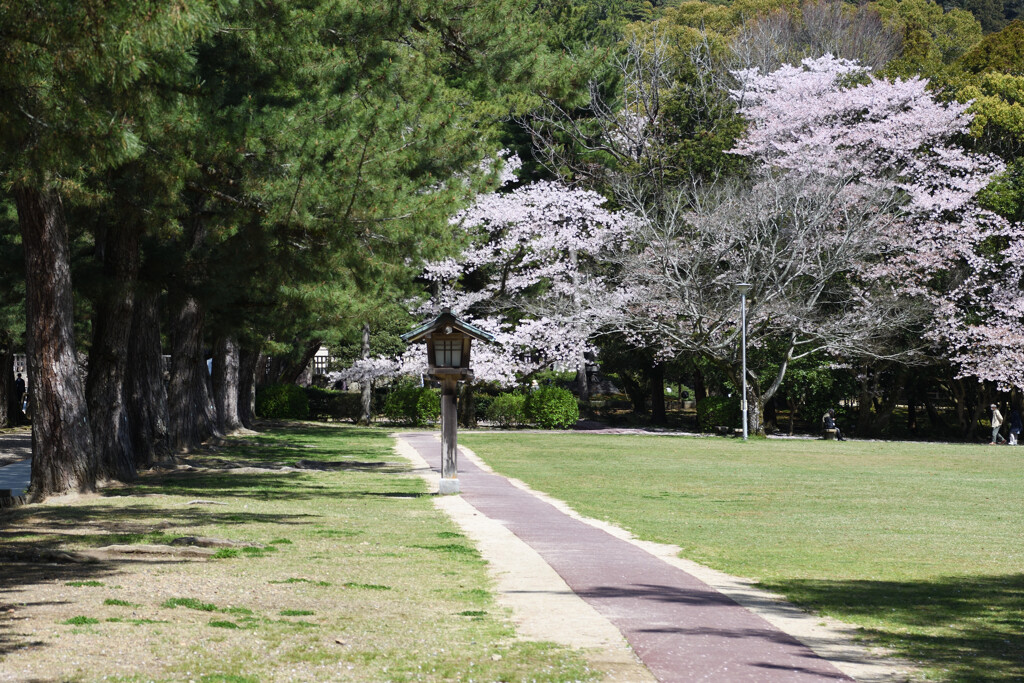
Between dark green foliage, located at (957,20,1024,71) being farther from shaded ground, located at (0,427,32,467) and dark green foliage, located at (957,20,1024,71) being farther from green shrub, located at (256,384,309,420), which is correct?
shaded ground, located at (0,427,32,467)

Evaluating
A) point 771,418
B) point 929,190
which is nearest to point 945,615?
point 929,190

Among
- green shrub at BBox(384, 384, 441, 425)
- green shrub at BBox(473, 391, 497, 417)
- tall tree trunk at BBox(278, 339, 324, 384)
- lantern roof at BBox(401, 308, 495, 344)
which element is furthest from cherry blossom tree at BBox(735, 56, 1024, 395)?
lantern roof at BBox(401, 308, 495, 344)

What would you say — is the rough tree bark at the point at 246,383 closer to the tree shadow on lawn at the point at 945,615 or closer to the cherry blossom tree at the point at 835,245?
the cherry blossom tree at the point at 835,245

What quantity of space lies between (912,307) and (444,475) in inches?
981

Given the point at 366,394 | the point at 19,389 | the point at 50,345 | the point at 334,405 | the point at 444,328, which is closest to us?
the point at 50,345

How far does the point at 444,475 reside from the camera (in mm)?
17188

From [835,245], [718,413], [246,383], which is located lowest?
[718,413]

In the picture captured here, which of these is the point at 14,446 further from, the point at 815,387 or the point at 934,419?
the point at 934,419

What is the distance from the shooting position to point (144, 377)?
20422mm

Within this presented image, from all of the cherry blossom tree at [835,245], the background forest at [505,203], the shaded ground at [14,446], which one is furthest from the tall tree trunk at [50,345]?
the cherry blossom tree at [835,245]

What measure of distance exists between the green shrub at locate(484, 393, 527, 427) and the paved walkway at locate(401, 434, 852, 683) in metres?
29.4

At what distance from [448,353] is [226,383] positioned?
1875 centimetres

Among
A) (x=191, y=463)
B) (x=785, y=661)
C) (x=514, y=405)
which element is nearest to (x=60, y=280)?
(x=191, y=463)

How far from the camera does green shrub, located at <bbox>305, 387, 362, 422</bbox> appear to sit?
47.9 m
